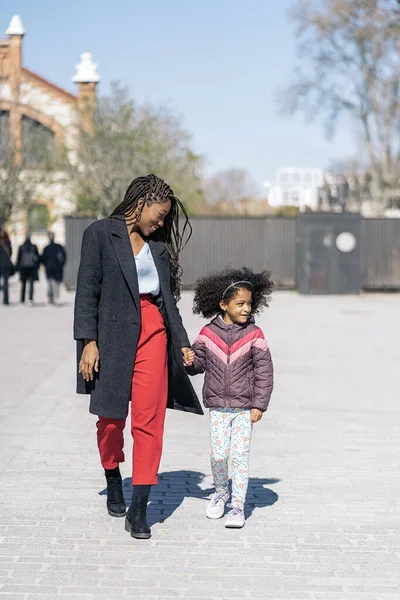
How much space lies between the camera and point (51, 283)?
23.2 meters

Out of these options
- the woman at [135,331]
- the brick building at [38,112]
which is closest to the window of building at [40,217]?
the brick building at [38,112]

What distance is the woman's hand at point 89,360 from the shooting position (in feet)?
16.9

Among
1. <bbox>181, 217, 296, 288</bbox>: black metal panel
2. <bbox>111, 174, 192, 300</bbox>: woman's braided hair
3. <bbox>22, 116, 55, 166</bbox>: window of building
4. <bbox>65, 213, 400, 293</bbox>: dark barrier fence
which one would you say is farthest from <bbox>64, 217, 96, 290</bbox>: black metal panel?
<bbox>111, 174, 192, 300</bbox>: woman's braided hair

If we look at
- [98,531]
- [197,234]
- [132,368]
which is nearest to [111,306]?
[132,368]

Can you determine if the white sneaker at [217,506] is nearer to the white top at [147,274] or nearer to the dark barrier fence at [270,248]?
the white top at [147,274]

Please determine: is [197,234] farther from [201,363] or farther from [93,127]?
[201,363]

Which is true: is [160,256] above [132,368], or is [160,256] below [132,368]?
above

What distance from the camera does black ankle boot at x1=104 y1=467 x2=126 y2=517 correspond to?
5531 millimetres

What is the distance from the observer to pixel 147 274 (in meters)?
5.28

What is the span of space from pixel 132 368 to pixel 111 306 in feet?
1.03

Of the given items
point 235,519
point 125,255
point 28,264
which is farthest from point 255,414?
point 28,264

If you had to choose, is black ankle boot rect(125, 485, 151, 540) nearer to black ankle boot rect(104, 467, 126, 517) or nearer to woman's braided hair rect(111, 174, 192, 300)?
black ankle boot rect(104, 467, 126, 517)

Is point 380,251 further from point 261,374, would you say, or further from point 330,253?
point 261,374

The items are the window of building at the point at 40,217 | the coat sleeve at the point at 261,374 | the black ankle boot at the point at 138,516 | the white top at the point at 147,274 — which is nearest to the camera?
the black ankle boot at the point at 138,516
